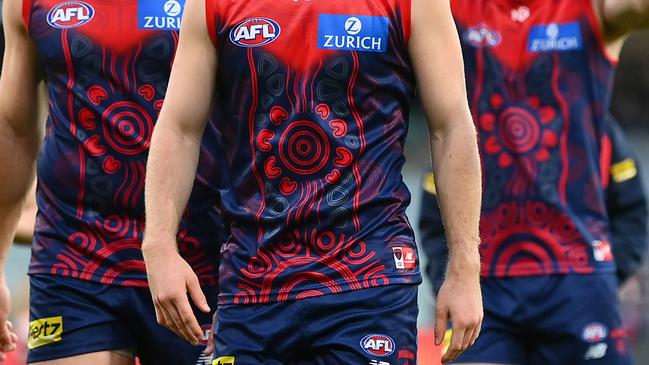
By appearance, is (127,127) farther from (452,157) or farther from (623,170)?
(623,170)

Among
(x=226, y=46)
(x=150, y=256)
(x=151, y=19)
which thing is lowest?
(x=150, y=256)

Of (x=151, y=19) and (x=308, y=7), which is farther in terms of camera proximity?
(x=151, y=19)

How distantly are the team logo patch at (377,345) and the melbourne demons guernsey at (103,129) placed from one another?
1121 millimetres

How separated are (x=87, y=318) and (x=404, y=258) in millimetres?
1373

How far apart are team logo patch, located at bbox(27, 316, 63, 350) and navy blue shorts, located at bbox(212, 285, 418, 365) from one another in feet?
3.32

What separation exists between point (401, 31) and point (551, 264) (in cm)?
176

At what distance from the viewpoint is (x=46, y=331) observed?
211 inches

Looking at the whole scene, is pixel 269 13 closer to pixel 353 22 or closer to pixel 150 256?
pixel 353 22

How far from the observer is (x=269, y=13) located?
4.67 metres

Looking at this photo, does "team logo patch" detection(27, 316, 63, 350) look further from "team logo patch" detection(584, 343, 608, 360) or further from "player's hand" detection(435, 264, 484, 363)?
"team logo patch" detection(584, 343, 608, 360)

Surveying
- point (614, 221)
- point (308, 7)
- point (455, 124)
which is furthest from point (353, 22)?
point (614, 221)

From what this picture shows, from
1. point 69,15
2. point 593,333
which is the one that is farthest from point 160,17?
point 593,333

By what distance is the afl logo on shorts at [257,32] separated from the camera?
15.3 feet

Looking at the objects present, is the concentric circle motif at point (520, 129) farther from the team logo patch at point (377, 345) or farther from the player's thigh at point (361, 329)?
the team logo patch at point (377, 345)
